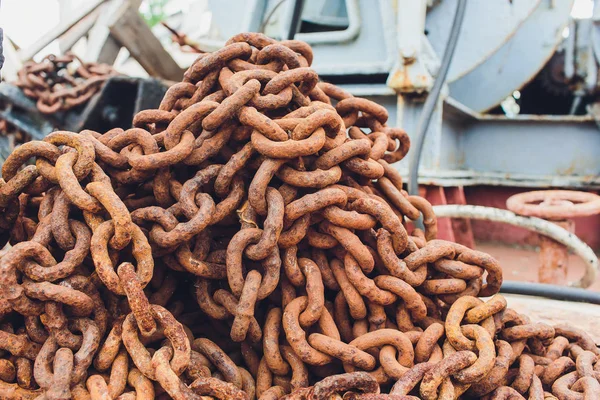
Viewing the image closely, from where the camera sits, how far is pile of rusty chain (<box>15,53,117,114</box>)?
11.3ft

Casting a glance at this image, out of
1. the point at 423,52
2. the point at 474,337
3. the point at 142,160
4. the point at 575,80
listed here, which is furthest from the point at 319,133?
the point at 575,80

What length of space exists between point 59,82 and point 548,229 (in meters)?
3.31

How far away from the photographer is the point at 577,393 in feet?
3.62

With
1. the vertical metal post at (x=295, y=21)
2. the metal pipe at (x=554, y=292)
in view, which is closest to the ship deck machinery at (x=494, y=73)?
the vertical metal post at (x=295, y=21)

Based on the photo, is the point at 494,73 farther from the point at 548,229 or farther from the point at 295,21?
the point at 548,229

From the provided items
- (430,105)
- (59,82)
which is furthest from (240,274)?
(59,82)

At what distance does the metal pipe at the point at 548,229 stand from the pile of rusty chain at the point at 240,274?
4.04ft

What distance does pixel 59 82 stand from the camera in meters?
3.64

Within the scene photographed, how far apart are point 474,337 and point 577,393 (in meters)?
0.25

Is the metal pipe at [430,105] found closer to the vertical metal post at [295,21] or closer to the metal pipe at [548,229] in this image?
the metal pipe at [548,229]

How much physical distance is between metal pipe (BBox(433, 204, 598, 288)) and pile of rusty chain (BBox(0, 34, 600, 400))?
1.23m

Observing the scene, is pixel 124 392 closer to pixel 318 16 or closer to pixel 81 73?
pixel 81 73

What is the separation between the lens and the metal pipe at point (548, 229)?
7.82ft

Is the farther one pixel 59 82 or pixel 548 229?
pixel 59 82
